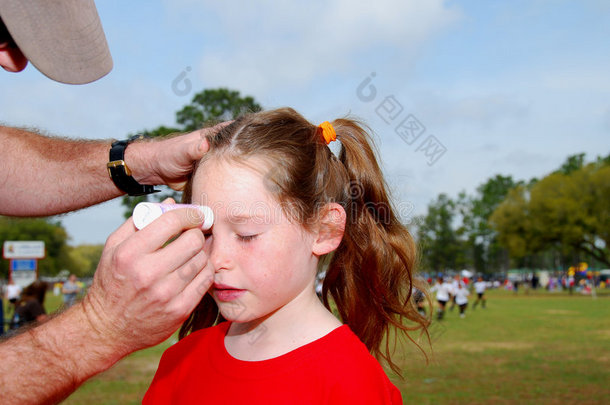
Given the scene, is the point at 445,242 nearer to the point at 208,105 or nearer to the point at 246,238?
the point at 208,105

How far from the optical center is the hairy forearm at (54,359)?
1.44 metres

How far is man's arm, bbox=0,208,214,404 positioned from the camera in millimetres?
1432

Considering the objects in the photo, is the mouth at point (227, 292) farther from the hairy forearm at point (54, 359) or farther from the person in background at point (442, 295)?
the person in background at point (442, 295)

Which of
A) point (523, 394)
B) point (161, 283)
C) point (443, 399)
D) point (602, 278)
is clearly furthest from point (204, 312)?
point (602, 278)

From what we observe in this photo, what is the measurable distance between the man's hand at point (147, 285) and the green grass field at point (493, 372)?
3.22 meters

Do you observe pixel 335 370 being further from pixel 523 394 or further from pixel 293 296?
pixel 523 394

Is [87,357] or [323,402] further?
[323,402]

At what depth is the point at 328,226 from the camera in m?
2.20

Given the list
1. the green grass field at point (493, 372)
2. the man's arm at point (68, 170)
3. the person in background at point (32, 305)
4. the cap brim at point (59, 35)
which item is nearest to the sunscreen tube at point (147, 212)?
the cap brim at point (59, 35)

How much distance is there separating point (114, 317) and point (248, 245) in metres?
0.55

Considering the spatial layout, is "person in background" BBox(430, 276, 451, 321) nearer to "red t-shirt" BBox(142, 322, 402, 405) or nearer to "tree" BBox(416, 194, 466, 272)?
"red t-shirt" BBox(142, 322, 402, 405)

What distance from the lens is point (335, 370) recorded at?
1813mm

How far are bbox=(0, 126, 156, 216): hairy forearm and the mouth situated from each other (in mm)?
918

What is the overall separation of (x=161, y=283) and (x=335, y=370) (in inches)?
28.9
